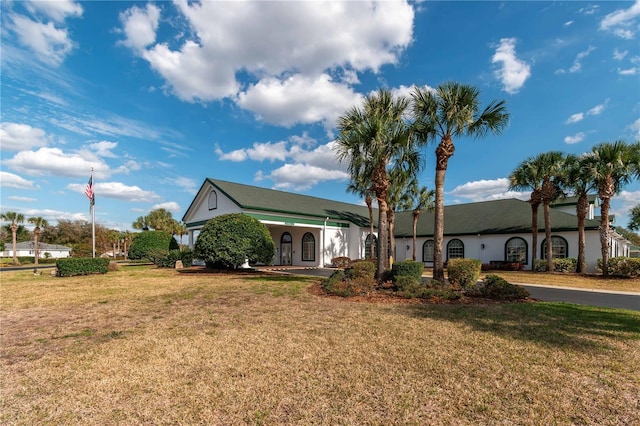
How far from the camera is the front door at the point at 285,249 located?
101 feet

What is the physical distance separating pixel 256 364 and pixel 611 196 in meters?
22.5

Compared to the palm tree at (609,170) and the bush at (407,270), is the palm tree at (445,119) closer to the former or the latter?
the bush at (407,270)

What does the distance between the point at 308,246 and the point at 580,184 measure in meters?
20.4

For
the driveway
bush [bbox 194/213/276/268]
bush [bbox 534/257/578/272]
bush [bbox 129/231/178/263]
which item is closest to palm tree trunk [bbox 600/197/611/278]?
bush [bbox 534/257/578/272]

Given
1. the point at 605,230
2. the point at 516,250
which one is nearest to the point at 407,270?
the point at 605,230

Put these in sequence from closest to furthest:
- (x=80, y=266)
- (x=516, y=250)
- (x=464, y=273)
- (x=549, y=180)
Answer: (x=464, y=273) < (x=80, y=266) < (x=549, y=180) < (x=516, y=250)

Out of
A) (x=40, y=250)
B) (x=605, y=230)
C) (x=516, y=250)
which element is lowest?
(x=40, y=250)

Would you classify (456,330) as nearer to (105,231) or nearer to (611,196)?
(611,196)

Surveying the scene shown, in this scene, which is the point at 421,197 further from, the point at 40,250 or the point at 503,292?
the point at 40,250

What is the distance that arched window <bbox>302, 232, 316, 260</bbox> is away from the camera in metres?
28.9

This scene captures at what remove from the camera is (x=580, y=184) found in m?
20.0

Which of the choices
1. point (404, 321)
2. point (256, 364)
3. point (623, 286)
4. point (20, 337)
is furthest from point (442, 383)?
point (623, 286)

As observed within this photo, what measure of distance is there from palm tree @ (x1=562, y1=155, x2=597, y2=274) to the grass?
1422 centimetres

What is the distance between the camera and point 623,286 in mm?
15148
